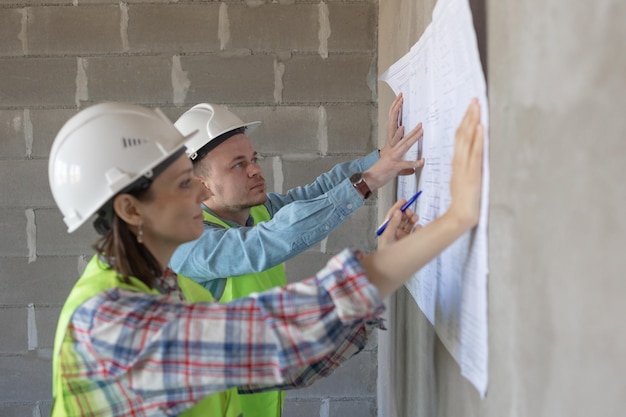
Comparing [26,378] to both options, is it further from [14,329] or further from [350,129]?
[350,129]

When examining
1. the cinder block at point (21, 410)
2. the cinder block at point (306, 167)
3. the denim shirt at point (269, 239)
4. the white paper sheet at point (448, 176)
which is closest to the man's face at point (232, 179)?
the denim shirt at point (269, 239)

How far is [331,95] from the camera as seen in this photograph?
9.53ft

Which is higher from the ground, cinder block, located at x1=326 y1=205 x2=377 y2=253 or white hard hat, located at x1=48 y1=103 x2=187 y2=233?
white hard hat, located at x1=48 y1=103 x2=187 y2=233

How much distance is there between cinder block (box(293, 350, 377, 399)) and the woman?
5.76 ft

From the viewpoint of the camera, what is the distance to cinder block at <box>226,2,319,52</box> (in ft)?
9.39

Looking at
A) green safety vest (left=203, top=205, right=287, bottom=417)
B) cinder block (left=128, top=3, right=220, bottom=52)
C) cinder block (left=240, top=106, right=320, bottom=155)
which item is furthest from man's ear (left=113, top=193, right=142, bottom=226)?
cinder block (left=128, top=3, right=220, bottom=52)

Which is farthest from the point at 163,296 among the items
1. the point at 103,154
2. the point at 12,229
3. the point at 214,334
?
the point at 12,229

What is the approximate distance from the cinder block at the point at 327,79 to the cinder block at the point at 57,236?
1151 mm

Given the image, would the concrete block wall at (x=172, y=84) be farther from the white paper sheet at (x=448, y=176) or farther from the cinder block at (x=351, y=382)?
the white paper sheet at (x=448, y=176)

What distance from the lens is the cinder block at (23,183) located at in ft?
9.65

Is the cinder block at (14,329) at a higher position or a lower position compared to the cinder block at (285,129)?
lower

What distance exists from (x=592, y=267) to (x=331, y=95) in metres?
2.41

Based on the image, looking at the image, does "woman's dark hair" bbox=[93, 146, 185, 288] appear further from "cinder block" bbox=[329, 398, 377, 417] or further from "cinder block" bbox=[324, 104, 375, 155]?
"cinder block" bbox=[329, 398, 377, 417]

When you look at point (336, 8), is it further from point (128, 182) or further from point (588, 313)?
point (588, 313)
